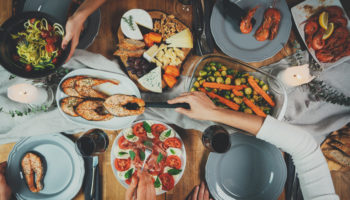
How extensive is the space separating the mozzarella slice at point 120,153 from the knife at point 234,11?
0.97 meters

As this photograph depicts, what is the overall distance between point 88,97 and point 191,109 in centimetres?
55

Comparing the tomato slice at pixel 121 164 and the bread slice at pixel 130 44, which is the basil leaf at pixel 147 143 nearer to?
the tomato slice at pixel 121 164

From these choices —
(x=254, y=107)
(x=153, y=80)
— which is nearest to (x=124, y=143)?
(x=153, y=80)

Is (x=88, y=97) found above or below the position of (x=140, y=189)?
above

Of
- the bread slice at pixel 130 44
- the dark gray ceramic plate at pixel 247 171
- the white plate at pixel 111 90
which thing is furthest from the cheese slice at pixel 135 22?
the dark gray ceramic plate at pixel 247 171

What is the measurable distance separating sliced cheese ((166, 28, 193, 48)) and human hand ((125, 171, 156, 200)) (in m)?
0.75

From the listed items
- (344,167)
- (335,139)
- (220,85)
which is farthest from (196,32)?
(344,167)

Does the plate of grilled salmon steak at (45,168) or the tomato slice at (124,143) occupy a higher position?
the tomato slice at (124,143)

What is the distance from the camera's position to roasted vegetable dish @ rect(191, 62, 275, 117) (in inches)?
42.7

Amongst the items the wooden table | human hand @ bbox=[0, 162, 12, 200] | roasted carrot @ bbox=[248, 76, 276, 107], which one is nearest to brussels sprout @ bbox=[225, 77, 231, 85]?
roasted carrot @ bbox=[248, 76, 276, 107]

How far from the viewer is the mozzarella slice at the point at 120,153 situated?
3.51 feet

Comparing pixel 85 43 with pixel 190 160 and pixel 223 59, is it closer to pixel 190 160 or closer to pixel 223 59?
pixel 223 59

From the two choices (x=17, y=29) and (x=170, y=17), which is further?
(x=170, y=17)

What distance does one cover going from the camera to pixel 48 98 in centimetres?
110
